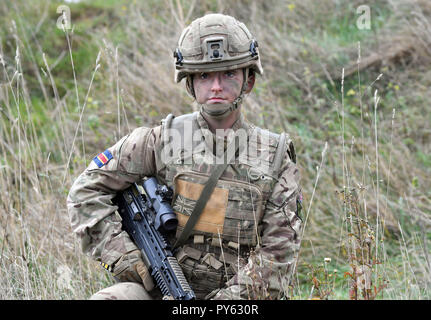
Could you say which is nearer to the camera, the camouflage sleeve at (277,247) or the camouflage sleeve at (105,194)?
the camouflage sleeve at (277,247)

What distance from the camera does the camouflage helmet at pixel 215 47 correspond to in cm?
299

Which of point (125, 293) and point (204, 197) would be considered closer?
point (125, 293)

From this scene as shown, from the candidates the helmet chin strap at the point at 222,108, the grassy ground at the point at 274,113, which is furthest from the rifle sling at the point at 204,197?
the grassy ground at the point at 274,113

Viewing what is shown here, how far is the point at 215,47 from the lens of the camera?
299cm

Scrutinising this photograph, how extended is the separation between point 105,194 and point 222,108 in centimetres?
79

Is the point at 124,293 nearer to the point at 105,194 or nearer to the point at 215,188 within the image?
the point at 105,194

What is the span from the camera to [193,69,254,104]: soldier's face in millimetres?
3023

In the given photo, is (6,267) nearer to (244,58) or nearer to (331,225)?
(244,58)

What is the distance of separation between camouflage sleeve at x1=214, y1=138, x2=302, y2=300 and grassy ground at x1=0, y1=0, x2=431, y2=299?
0.84 meters

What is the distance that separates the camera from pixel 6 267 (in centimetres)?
378

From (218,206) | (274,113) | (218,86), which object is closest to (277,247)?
(218,206)

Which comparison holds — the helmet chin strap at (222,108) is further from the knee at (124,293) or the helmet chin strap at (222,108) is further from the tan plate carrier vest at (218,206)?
the knee at (124,293)
